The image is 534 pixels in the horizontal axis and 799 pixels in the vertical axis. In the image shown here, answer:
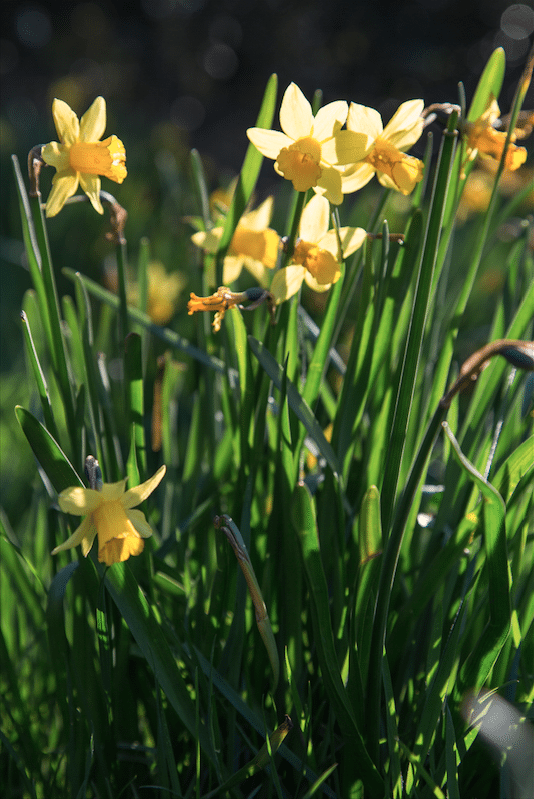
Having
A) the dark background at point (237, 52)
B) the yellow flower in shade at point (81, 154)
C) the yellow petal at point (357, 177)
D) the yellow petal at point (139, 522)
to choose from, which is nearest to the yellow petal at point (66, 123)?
the yellow flower in shade at point (81, 154)

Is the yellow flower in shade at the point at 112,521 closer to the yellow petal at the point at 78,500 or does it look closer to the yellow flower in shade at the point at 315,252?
the yellow petal at the point at 78,500

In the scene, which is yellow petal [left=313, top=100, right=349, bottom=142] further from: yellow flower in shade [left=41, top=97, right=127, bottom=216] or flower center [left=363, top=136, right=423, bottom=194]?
yellow flower in shade [left=41, top=97, right=127, bottom=216]

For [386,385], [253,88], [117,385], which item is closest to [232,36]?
[253,88]

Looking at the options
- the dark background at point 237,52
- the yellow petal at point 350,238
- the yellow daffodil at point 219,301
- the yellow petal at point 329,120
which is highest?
the dark background at point 237,52

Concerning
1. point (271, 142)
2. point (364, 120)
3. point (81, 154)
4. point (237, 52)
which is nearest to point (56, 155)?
point (81, 154)

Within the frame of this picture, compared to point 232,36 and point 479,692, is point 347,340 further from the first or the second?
point 232,36

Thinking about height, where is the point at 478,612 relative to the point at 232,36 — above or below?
below

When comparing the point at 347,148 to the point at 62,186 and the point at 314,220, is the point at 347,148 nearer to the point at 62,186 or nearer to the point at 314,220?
the point at 314,220
